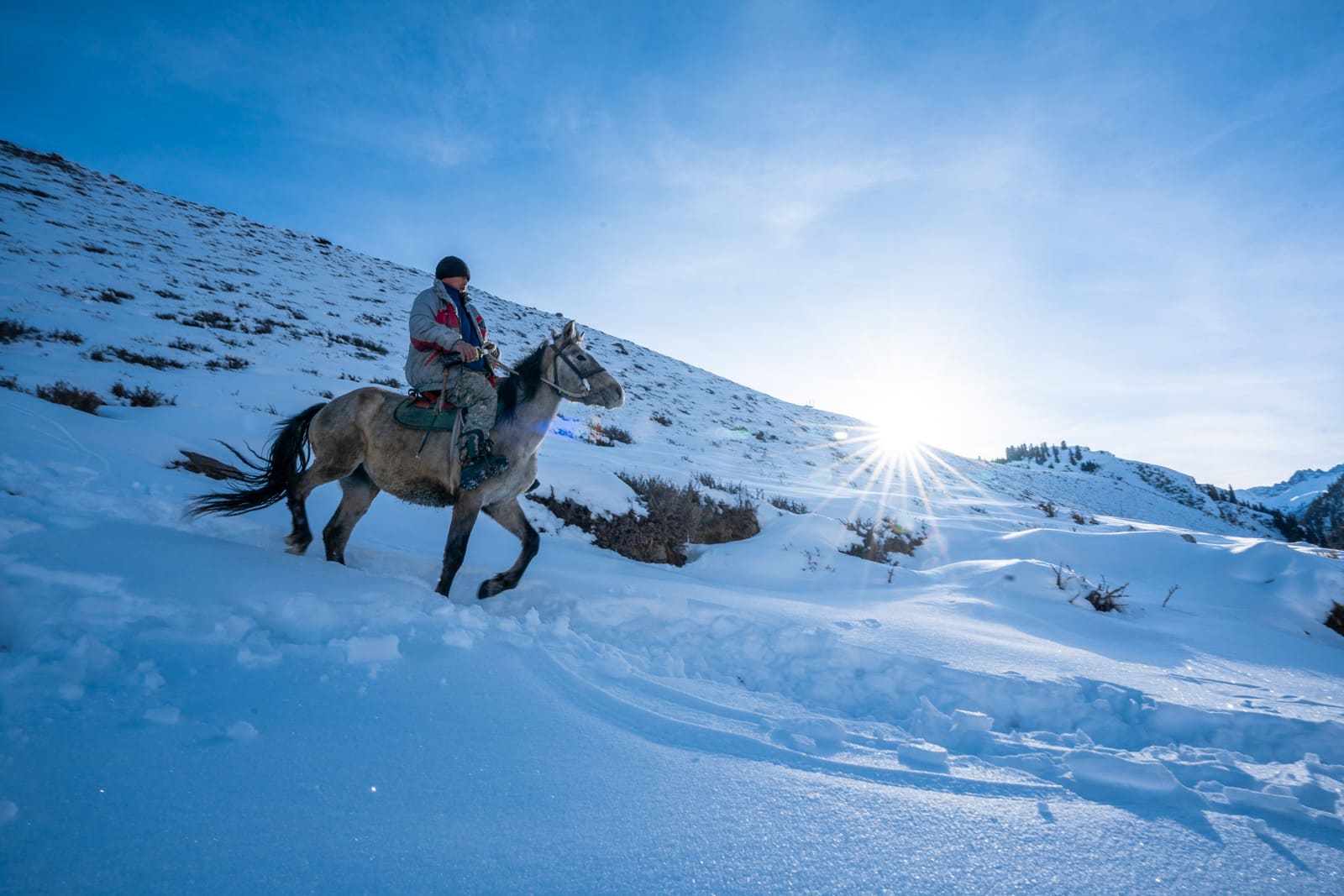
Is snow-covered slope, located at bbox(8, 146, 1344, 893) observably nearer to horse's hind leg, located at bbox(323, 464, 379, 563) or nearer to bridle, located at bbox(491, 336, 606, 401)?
horse's hind leg, located at bbox(323, 464, 379, 563)

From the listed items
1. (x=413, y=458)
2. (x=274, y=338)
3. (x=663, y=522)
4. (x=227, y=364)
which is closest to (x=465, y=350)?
(x=413, y=458)

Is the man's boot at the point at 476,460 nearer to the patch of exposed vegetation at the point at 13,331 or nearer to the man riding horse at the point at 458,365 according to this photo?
the man riding horse at the point at 458,365

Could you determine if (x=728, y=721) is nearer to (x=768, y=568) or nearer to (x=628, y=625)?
(x=628, y=625)

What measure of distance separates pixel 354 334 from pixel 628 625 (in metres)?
16.8

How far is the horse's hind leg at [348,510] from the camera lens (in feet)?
13.9

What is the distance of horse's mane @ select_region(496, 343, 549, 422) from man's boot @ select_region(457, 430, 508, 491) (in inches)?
11.9

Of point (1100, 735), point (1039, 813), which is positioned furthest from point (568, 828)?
point (1100, 735)

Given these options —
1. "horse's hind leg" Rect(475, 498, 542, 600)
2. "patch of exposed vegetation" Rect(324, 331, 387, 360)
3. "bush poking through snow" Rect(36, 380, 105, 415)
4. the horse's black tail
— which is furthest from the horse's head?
"patch of exposed vegetation" Rect(324, 331, 387, 360)

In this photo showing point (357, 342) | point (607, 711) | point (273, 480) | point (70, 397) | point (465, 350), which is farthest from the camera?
point (357, 342)

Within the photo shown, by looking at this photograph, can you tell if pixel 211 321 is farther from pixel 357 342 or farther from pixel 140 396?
pixel 140 396

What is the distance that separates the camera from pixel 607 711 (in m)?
2.19

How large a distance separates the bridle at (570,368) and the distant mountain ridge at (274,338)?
5.91 m

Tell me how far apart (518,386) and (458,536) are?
1.27 metres

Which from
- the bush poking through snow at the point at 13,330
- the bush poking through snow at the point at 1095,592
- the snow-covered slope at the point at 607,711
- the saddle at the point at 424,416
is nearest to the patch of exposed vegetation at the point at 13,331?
the bush poking through snow at the point at 13,330
